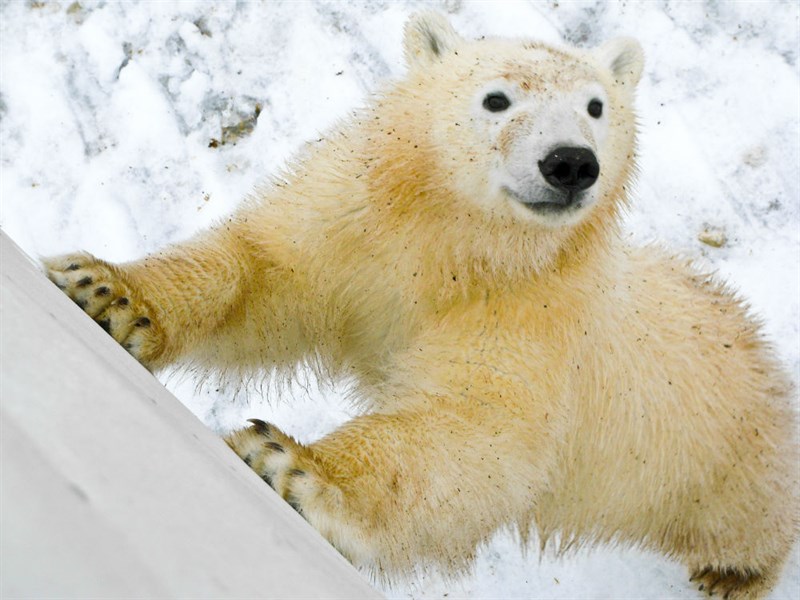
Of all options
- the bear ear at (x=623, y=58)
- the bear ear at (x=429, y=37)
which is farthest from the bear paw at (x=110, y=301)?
the bear ear at (x=623, y=58)

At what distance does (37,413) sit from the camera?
4.00ft

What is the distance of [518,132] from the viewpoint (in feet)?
7.98

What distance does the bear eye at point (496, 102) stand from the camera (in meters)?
2.57

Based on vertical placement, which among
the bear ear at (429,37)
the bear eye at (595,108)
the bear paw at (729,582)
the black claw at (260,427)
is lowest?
the bear paw at (729,582)

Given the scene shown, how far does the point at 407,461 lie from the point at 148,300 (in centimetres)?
89

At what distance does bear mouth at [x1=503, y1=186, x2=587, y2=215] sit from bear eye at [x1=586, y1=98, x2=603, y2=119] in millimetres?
350

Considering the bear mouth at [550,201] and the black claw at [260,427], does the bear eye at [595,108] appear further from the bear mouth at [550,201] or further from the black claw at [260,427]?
the black claw at [260,427]

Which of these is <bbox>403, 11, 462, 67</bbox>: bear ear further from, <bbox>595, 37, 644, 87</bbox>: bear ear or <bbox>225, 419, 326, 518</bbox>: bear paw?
<bbox>225, 419, 326, 518</bbox>: bear paw

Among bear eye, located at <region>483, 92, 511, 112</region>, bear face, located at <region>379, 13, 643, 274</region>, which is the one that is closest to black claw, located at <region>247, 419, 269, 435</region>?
bear face, located at <region>379, 13, 643, 274</region>

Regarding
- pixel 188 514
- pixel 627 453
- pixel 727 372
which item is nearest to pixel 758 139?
pixel 727 372

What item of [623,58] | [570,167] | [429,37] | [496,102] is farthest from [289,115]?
[570,167]

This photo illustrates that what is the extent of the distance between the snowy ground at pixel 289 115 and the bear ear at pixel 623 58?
60.3 inches

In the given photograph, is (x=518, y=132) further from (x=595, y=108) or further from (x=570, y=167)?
(x=595, y=108)

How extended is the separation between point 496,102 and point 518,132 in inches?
7.6
